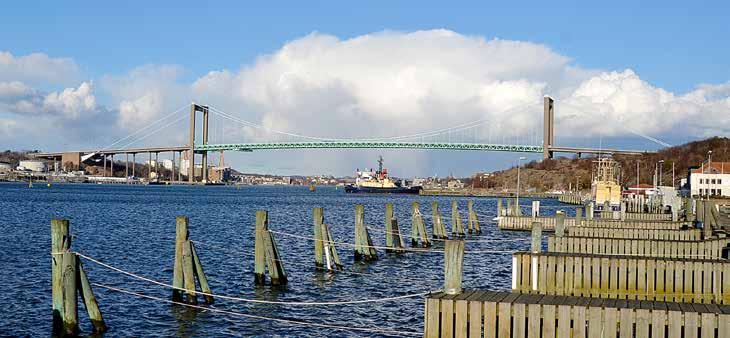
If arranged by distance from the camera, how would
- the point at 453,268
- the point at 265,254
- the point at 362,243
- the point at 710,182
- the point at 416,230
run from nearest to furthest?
the point at 453,268
the point at 265,254
the point at 362,243
the point at 416,230
the point at 710,182

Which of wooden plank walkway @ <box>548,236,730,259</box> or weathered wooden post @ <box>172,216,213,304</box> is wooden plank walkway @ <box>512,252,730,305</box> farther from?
weathered wooden post @ <box>172,216,213,304</box>

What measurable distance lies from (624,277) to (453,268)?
162 inches

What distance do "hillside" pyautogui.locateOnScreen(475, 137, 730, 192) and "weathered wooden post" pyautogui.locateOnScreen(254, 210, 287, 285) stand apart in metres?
109

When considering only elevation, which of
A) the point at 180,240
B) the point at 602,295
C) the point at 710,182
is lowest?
the point at 602,295

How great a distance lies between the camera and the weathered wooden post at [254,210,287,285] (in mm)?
19109

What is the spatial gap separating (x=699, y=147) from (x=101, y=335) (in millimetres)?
131687

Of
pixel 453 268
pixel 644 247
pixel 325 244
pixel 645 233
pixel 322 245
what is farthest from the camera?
pixel 322 245

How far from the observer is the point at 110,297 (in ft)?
61.5

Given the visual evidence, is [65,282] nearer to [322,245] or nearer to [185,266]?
[185,266]

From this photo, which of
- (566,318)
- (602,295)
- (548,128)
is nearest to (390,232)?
(602,295)

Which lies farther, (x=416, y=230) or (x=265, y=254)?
(x=416, y=230)

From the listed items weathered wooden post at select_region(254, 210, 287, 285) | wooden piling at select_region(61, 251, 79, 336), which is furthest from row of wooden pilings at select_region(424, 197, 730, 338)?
wooden piling at select_region(61, 251, 79, 336)

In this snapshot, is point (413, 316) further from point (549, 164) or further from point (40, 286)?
point (549, 164)

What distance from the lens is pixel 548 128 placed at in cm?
13300
